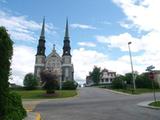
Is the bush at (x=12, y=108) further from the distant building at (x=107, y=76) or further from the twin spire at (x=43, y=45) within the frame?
the distant building at (x=107, y=76)

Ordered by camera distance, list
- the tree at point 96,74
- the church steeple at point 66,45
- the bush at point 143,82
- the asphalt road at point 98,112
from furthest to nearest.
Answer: the tree at point 96,74, the church steeple at point 66,45, the bush at point 143,82, the asphalt road at point 98,112

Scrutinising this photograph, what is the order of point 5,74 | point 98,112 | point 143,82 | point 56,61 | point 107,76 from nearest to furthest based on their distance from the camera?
point 5,74
point 98,112
point 143,82
point 56,61
point 107,76

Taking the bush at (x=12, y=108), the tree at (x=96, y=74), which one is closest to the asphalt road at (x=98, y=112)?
the bush at (x=12, y=108)

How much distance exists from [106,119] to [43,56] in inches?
3835

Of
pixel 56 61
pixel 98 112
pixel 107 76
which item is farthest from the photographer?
pixel 107 76

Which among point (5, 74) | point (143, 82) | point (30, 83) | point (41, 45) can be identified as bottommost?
point (5, 74)

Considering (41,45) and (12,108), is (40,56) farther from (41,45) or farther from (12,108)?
(12,108)

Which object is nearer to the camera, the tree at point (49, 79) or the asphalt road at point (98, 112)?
the asphalt road at point (98, 112)

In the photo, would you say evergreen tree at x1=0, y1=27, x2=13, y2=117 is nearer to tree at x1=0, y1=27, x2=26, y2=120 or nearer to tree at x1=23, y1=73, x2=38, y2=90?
tree at x1=0, y1=27, x2=26, y2=120

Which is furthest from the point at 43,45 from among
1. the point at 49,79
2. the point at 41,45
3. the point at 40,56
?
the point at 49,79

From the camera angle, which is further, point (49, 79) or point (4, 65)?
point (49, 79)

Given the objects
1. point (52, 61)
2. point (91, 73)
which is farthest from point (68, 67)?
point (91, 73)

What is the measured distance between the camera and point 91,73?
13138cm

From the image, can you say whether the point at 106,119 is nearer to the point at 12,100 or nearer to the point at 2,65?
the point at 12,100
